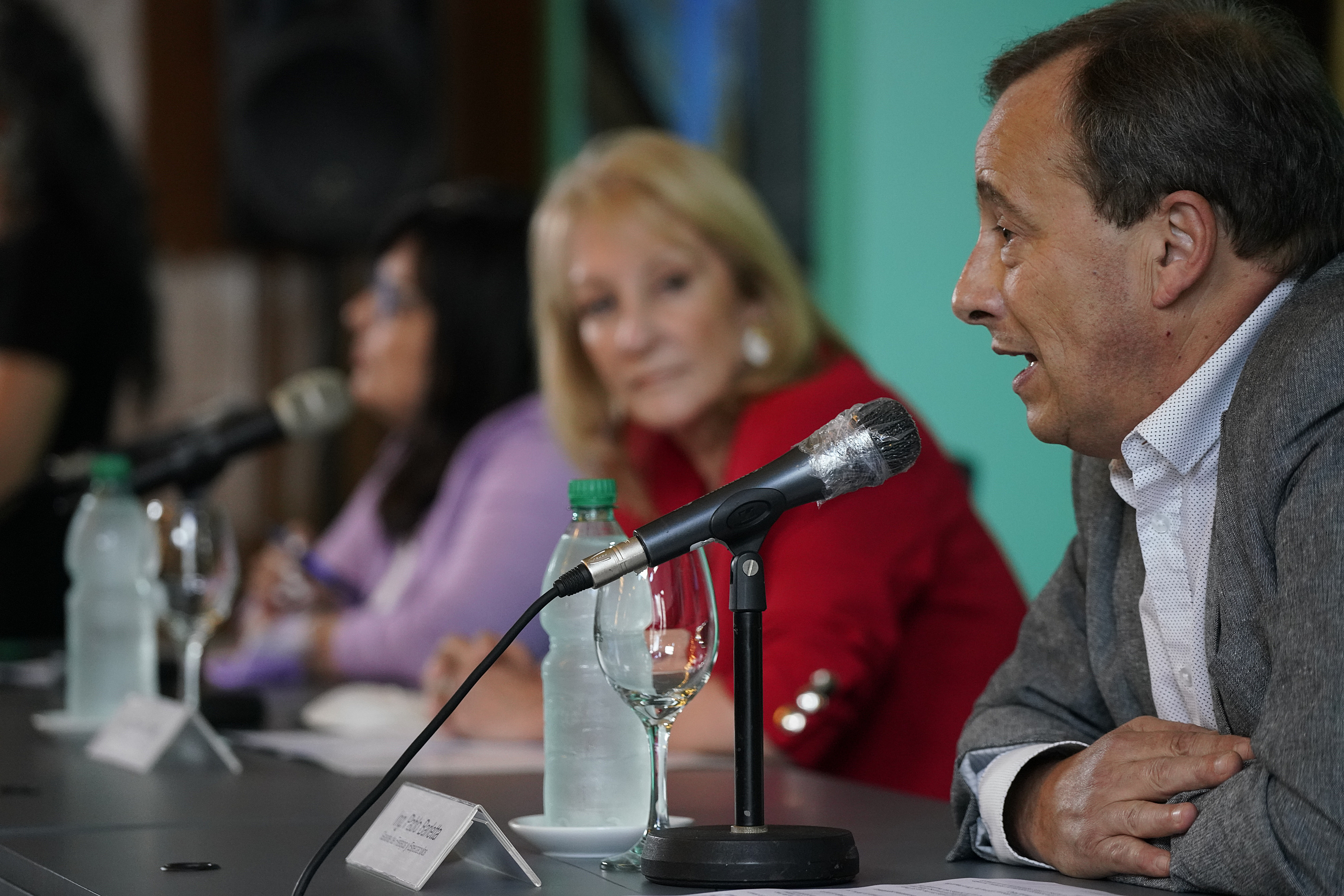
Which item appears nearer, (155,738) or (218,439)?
(155,738)

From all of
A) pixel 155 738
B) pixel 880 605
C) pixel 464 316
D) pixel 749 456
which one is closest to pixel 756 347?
pixel 749 456

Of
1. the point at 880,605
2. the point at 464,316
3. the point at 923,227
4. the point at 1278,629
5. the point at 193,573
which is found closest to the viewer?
the point at 1278,629

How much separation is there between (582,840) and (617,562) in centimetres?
22

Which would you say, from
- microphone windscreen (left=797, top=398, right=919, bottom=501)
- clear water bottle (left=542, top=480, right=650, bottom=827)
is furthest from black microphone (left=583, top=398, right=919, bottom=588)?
clear water bottle (left=542, top=480, right=650, bottom=827)

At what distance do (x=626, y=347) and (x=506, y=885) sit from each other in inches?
45.5

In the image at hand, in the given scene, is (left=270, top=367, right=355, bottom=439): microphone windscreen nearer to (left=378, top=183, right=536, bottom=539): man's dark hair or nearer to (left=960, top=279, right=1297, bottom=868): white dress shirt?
(left=378, top=183, right=536, bottom=539): man's dark hair

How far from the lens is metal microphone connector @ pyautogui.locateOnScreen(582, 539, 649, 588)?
863mm

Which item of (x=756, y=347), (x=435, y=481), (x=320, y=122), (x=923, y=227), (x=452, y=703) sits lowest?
(x=452, y=703)

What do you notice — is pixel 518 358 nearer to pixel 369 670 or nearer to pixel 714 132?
pixel 369 670

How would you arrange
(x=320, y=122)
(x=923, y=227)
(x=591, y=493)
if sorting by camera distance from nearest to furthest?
(x=591, y=493) → (x=923, y=227) → (x=320, y=122)

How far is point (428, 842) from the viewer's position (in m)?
0.92

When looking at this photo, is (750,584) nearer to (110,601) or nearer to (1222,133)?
(1222,133)

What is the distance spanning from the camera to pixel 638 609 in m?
0.92

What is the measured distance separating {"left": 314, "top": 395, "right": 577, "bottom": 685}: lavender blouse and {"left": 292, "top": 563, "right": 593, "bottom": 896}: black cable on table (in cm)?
131
